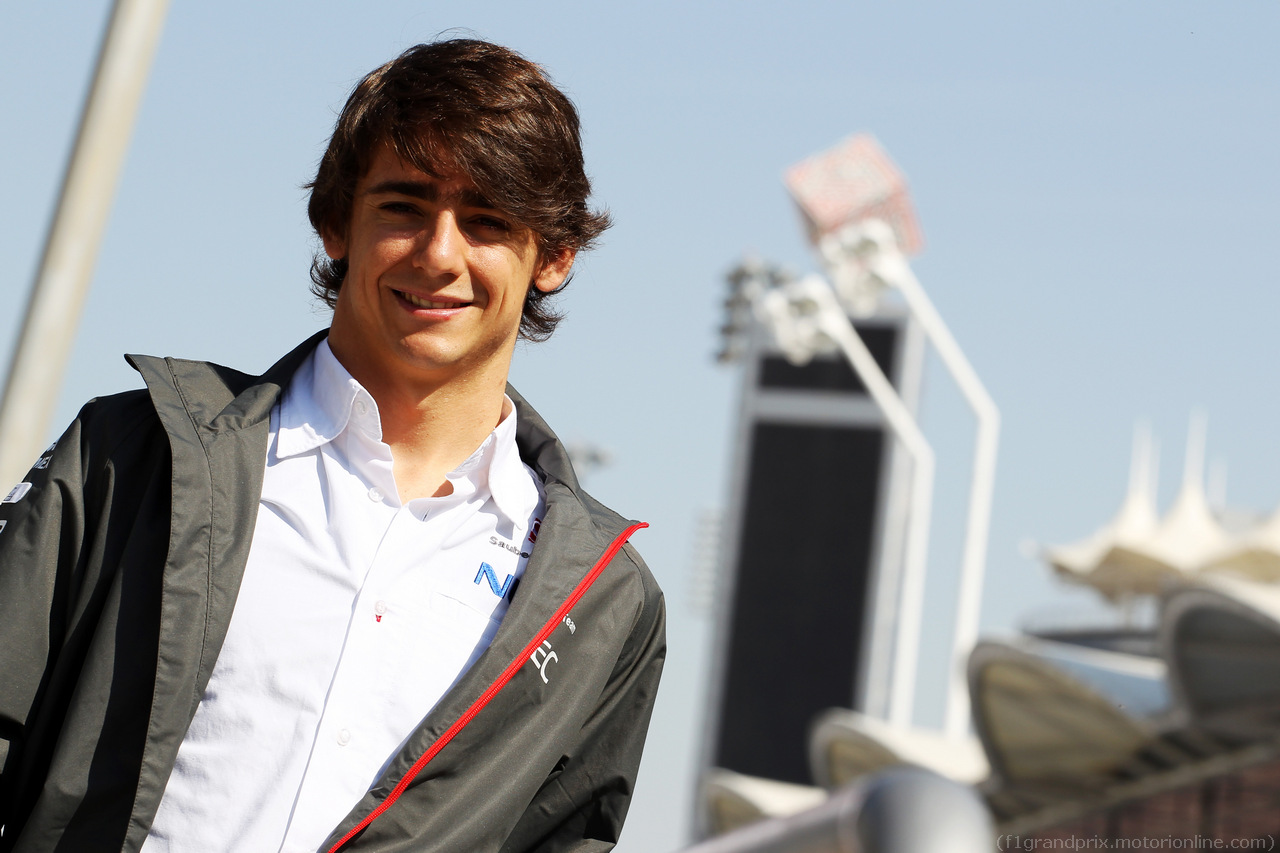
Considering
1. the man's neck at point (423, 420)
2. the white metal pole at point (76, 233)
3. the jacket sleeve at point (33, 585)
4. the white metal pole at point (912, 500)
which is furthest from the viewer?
the white metal pole at point (912, 500)

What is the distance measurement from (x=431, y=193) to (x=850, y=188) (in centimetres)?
5778

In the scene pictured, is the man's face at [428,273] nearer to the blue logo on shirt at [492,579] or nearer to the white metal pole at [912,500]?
the blue logo on shirt at [492,579]

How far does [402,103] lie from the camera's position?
2.26 metres

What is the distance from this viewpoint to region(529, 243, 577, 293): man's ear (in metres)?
2.49

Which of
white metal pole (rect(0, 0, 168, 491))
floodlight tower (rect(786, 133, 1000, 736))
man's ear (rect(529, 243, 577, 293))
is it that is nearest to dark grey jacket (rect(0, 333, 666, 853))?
man's ear (rect(529, 243, 577, 293))

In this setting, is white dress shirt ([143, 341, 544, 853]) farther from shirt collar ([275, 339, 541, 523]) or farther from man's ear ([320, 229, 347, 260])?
man's ear ([320, 229, 347, 260])

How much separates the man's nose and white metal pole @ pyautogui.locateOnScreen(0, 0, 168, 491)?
90.0 inches

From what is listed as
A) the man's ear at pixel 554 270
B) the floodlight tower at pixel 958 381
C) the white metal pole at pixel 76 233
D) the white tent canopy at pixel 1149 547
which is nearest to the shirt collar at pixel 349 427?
the man's ear at pixel 554 270

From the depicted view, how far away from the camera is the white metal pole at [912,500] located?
21141 millimetres

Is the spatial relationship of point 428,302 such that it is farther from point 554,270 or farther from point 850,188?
point 850,188

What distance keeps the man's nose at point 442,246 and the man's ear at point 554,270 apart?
0.88 ft

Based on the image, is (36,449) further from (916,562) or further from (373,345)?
(916,562)

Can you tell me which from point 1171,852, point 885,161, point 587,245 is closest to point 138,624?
point 587,245

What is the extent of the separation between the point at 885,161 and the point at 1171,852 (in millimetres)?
42418
